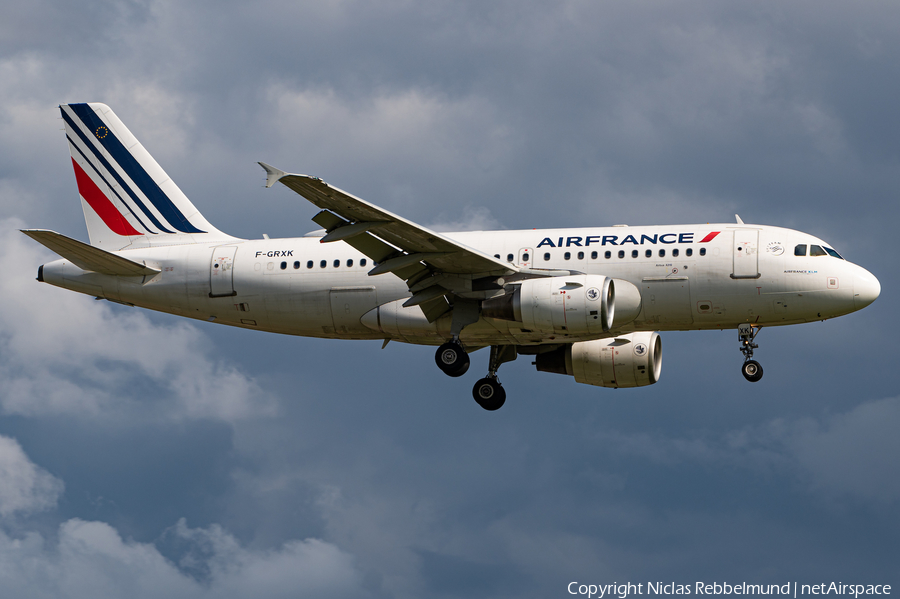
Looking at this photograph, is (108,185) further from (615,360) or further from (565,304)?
(615,360)

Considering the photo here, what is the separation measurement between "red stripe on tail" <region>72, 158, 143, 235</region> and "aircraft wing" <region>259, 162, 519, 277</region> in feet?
38.8

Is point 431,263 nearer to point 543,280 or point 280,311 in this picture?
point 543,280

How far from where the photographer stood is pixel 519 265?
37.2 m

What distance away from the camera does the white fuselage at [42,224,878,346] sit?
3547 cm

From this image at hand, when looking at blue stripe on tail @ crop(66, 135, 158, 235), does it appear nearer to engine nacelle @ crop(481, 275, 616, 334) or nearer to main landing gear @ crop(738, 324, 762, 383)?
engine nacelle @ crop(481, 275, 616, 334)

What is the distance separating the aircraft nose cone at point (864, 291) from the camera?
3541 centimetres

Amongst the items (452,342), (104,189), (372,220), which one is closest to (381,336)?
(452,342)

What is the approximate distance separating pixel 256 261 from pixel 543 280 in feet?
33.9

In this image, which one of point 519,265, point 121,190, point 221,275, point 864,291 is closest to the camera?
point 864,291

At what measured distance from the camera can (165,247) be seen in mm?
40906

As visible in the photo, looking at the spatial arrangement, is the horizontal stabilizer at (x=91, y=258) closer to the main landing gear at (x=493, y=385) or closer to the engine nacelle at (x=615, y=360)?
the main landing gear at (x=493, y=385)

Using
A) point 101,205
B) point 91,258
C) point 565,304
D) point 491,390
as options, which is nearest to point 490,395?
point 491,390

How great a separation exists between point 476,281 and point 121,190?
49.8ft

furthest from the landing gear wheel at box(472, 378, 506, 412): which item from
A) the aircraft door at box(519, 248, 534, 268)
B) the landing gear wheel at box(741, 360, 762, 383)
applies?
the landing gear wheel at box(741, 360, 762, 383)
